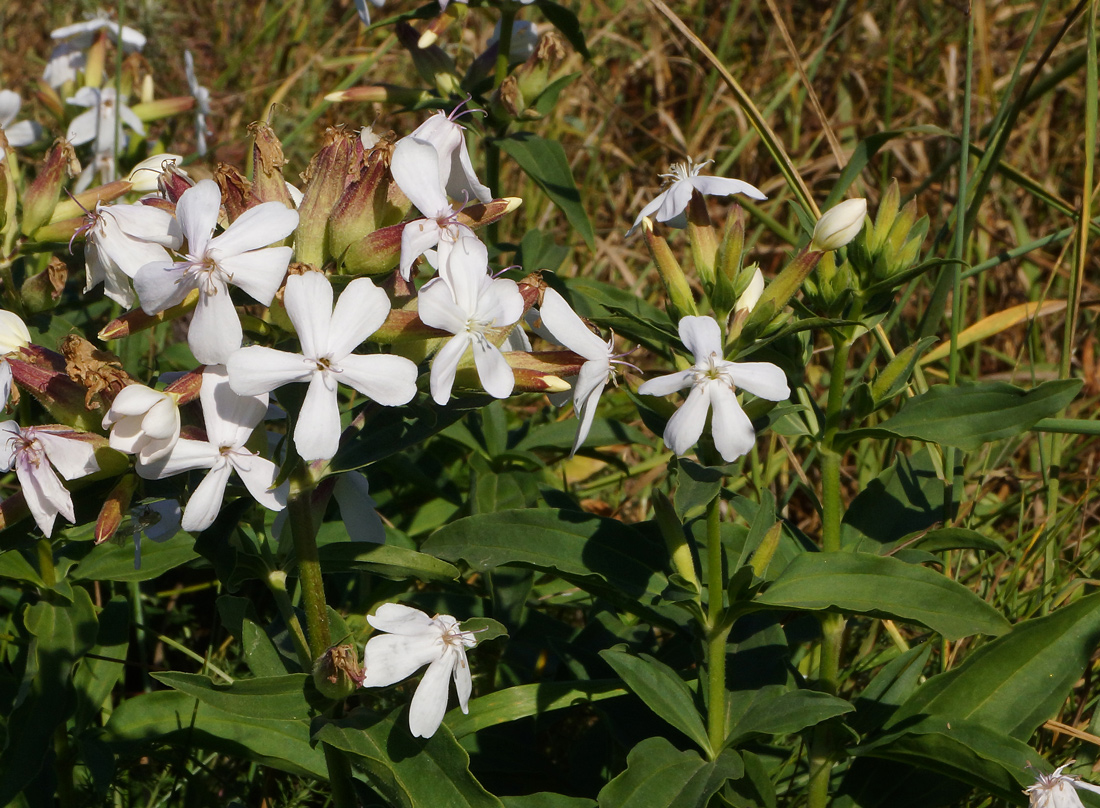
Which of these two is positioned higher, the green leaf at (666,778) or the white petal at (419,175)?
the white petal at (419,175)

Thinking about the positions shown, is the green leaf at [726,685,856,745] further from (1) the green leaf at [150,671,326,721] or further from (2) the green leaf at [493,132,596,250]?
(2) the green leaf at [493,132,596,250]

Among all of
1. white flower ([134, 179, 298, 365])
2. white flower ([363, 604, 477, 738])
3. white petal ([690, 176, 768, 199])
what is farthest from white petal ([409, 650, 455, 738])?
white petal ([690, 176, 768, 199])

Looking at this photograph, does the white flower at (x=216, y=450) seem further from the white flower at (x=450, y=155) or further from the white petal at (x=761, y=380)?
the white petal at (x=761, y=380)

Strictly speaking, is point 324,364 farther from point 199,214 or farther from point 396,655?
point 396,655

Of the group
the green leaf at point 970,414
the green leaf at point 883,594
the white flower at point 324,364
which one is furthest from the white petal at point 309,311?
the green leaf at point 970,414

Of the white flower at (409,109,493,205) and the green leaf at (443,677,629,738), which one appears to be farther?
the green leaf at (443,677,629,738)

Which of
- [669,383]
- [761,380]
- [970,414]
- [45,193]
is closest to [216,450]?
[669,383]
